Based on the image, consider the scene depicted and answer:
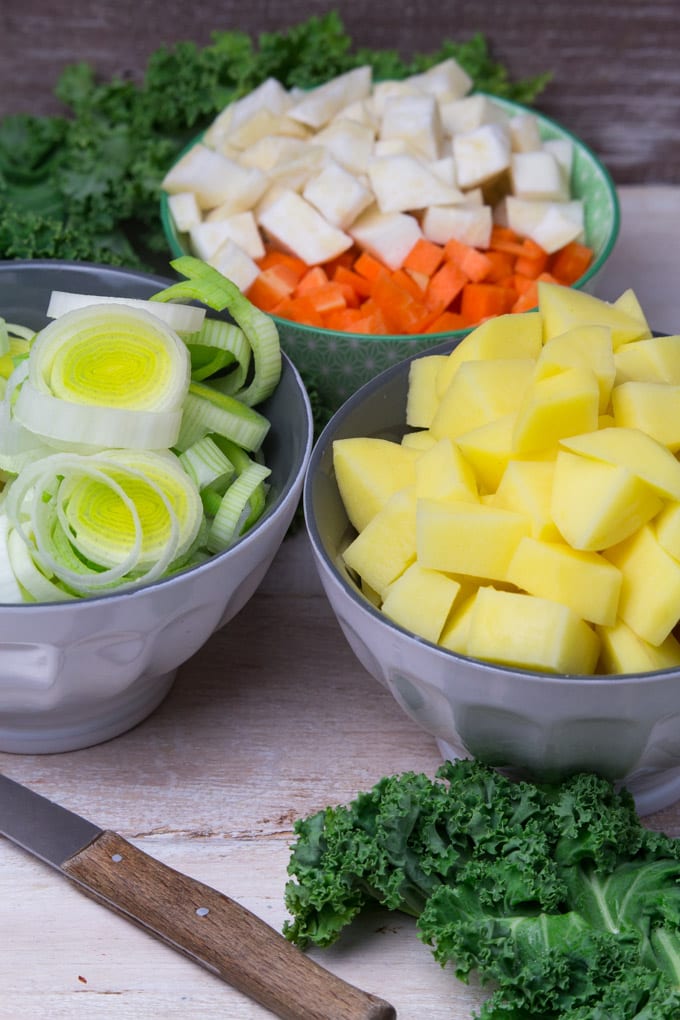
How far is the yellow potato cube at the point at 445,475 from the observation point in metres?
1.18

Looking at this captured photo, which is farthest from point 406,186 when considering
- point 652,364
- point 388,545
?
point 388,545

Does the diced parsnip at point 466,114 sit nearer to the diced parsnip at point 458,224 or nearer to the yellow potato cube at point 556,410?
the diced parsnip at point 458,224

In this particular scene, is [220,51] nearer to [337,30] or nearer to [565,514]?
[337,30]

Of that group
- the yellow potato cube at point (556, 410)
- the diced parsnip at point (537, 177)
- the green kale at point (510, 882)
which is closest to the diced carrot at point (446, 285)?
the diced parsnip at point (537, 177)

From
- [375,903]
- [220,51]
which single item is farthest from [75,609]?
[220,51]

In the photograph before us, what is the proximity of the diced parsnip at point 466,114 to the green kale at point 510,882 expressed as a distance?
118 cm

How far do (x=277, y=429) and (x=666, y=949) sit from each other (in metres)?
0.73

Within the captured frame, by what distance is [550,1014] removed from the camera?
1.04 m

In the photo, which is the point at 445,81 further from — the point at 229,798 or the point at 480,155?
the point at 229,798

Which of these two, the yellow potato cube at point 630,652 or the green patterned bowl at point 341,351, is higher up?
the yellow potato cube at point 630,652

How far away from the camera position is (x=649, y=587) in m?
1.11

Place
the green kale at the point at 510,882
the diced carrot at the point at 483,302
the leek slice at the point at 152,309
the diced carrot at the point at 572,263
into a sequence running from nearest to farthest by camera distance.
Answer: the green kale at the point at 510,882
the leek slice at the point at 152,309
the diced carrot at the point at 483,302
the diced carrot at the point at 572,263

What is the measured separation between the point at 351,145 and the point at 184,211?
11.4 inches

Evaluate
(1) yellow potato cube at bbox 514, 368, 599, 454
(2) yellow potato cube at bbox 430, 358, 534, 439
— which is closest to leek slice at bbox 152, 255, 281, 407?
(2) yellow potato cube at bbox 430, 358, 534, 439
